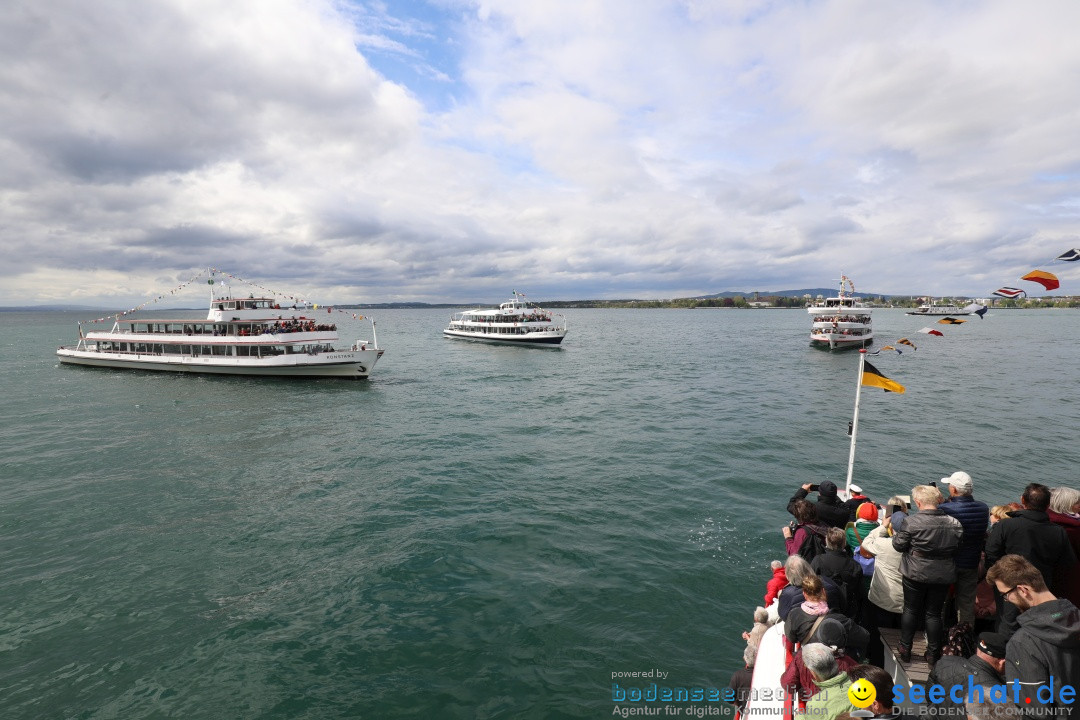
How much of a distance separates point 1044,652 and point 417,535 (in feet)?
44.1

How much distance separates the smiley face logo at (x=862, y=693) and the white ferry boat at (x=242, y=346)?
39.3m

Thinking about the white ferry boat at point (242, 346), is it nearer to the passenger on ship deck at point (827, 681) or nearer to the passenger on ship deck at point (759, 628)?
the passenger on ship deck at point (759, 628)

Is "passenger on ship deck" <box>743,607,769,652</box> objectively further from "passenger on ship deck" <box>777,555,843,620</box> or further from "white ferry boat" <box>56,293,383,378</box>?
"white ferry boat" <box>56,293,383,378</box>

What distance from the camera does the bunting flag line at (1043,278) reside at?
11.8 meters

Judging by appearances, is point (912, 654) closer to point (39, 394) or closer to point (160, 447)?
point (160, 447)

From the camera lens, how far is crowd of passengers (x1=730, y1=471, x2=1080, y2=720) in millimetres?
4484

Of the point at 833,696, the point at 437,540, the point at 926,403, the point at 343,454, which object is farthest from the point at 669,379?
the point at 833,696

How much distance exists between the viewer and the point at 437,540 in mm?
14320

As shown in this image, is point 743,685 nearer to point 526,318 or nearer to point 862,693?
point 862,693

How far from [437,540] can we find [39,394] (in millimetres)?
45043

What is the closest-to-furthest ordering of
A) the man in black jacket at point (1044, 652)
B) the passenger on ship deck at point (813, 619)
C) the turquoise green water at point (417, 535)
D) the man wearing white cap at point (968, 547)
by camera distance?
1. the man in black jacket at point (1044, 652)
2. the passenger on ship deck at point (813, 619)
3. the man wearing white cap at point (968, 547)
4. the turquoise green water at point (417, 535)

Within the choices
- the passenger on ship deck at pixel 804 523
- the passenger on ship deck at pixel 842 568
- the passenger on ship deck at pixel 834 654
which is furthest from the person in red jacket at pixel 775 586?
the passenger on ship deck at pixel 834 654

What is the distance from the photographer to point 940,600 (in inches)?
261

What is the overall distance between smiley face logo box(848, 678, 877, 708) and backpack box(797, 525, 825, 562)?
3.04 m
